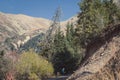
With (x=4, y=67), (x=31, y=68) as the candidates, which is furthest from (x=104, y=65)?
(x=4, y=67)

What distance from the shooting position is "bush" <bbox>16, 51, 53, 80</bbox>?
59.5 metres

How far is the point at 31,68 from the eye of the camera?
6097cm

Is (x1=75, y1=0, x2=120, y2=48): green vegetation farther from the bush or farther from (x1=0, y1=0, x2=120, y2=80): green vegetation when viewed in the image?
the bush

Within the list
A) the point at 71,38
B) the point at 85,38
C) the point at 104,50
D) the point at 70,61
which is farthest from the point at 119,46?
the point at 71,38

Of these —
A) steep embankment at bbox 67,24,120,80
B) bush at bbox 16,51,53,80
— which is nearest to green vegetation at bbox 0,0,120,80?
bush at bbox 16,51,53,80

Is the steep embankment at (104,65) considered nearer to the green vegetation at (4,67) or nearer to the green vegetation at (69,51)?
the green vegetation at (69,51)

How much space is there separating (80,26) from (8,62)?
20.8 metres

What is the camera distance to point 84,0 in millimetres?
81062

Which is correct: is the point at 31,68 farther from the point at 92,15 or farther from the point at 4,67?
the point at 92,15

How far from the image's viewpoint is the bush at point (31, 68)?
195 feet

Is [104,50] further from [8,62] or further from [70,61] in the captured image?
[70,61]

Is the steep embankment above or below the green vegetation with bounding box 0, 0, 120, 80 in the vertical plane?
below

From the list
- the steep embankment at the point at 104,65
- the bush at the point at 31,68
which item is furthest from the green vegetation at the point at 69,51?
the steep embankment at the point at 104,65

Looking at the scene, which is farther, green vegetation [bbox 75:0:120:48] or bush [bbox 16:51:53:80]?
green vegetation [bbox 75:0:120:48]
